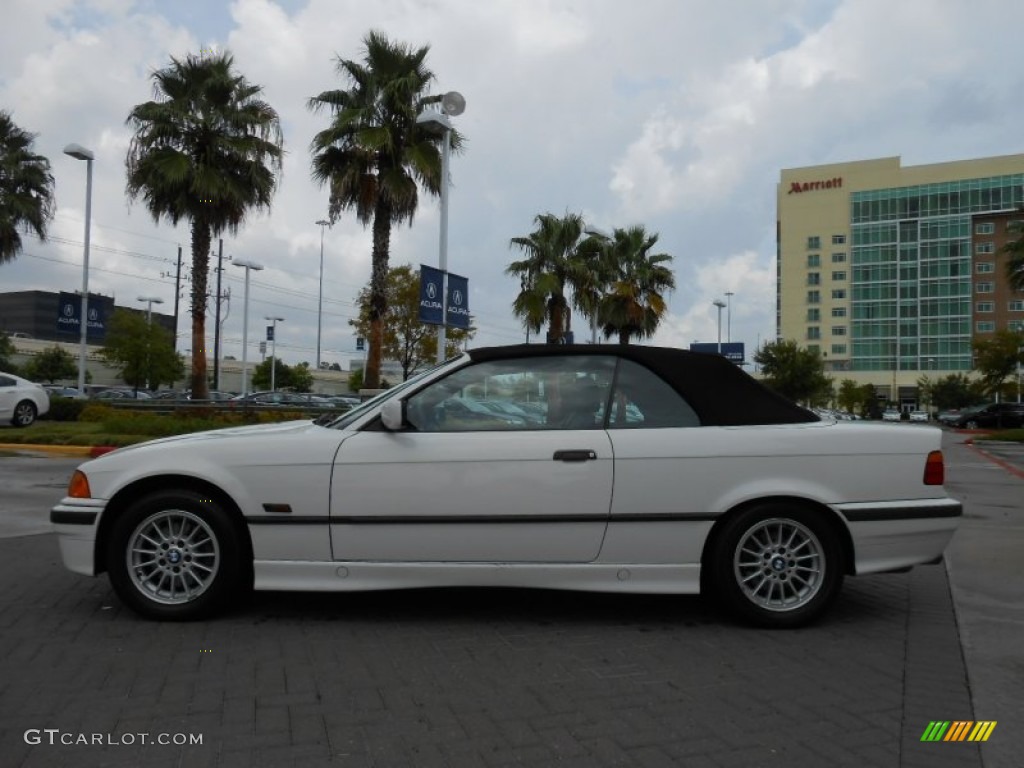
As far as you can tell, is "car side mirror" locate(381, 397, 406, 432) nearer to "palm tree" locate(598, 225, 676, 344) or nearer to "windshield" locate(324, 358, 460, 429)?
"windshield" locate(324, 358, 460, 429)

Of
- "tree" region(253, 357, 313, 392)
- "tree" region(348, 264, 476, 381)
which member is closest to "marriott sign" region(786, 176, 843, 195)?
"tree" region(253, 357, 313, 392)

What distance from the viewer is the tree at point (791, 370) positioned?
5412 centimetres

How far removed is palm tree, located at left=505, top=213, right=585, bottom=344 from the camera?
1122 inches

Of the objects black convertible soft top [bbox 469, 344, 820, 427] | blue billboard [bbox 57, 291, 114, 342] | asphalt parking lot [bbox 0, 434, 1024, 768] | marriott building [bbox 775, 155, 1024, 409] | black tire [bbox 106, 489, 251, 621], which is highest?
marriott building [bbox 775, 155, 1024, 409]

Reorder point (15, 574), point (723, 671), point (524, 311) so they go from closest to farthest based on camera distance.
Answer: point (723, 671)
point (15, 574)
point (524, 311)

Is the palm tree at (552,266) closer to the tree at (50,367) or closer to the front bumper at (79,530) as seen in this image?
the front bumper at (79,530)

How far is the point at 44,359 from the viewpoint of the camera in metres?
64.4

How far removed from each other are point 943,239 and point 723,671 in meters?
106

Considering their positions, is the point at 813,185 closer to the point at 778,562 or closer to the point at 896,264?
the point at 896,264

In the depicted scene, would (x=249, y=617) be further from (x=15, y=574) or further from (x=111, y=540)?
(x=15, y=574)

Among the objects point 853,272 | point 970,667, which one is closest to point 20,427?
point 970,667

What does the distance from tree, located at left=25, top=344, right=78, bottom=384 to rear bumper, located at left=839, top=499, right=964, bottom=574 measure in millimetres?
69760

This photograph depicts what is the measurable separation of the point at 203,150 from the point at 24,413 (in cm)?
819

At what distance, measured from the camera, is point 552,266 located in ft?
94.7
